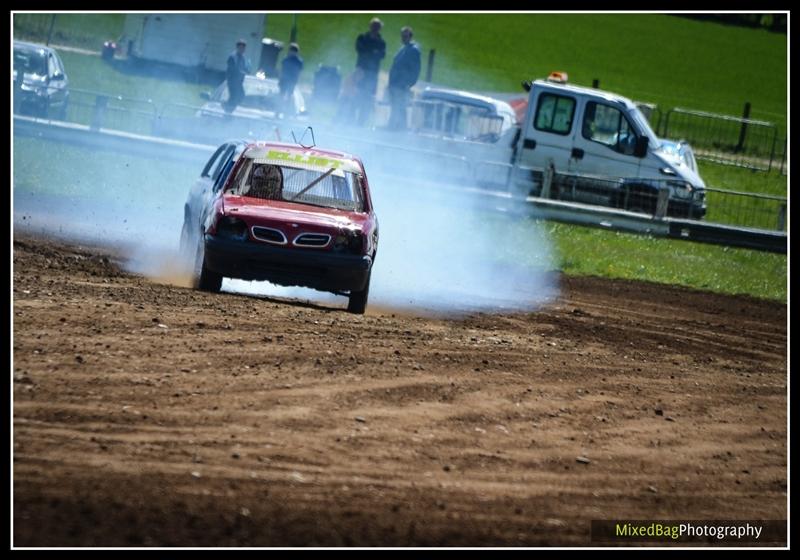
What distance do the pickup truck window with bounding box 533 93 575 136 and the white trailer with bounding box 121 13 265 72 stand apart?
14289mm

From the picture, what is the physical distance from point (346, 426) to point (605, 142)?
626 inches

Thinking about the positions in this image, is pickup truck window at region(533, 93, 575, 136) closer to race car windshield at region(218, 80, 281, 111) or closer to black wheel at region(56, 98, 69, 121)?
race car windshield at region(218, 80, 281, 111)

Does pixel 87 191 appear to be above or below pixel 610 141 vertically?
below

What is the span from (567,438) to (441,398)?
90cm

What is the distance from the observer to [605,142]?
22.7m

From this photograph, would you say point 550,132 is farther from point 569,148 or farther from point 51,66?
point 51,66

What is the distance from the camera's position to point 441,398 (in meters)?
8.50

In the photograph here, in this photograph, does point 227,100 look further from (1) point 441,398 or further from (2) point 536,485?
(2) point 536,485

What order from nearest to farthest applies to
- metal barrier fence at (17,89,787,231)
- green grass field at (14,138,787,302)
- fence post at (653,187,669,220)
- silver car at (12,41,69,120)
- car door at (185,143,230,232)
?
car door at (185,143,230,232) → green grass field at (14,138,787,302) → fence post at (653,187,669,220) → metal barrier fence at (17,89,787,231) → silver car at (12,41,69,120)

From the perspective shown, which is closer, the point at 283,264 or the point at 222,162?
the point at 283,264

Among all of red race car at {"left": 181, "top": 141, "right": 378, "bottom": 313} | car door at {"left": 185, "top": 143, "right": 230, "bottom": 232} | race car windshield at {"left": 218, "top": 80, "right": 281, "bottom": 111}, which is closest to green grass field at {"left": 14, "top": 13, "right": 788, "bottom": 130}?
race car windshield at {"left": 218, "top": 80, "right": 281, "bottom": 111}

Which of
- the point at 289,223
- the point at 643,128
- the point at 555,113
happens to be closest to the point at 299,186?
the point at 289,223

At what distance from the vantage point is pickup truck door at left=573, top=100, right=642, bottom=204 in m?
22.5
